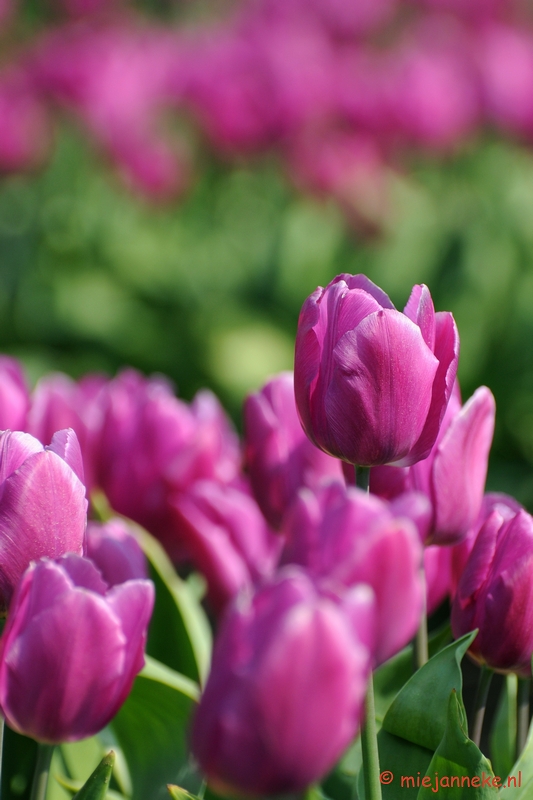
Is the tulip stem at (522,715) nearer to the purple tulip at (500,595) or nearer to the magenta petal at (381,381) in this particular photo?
the purple tulip at (500,595)

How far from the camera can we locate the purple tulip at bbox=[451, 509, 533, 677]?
566 mm

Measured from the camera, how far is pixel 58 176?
10.8ft

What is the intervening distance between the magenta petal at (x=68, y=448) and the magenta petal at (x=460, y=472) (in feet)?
0.72

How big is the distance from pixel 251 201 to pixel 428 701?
2.95m

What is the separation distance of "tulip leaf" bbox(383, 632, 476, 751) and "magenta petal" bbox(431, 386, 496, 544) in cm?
8

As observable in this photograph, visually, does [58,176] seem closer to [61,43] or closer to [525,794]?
[61,43]

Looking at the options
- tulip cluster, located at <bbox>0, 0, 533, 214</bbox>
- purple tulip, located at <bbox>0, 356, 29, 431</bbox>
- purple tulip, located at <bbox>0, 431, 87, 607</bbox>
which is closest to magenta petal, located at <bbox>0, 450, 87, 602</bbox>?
purple tulip, located at <bbox>0, 431, 87, 607</bbox>

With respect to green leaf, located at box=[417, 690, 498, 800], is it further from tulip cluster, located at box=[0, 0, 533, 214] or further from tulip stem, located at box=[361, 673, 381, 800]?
tulip cluster, located at box=[0, 0, 533, 214]

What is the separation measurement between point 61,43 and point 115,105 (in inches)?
22.9

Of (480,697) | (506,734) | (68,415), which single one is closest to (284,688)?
(480,697)

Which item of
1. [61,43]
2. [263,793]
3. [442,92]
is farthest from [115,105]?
[263,793]

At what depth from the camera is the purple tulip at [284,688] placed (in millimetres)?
375

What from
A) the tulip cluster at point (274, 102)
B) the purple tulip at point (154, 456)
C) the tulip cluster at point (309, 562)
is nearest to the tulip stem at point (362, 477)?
the tulip cluster at point (309, 562)

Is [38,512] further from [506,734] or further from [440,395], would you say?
[506,734]
